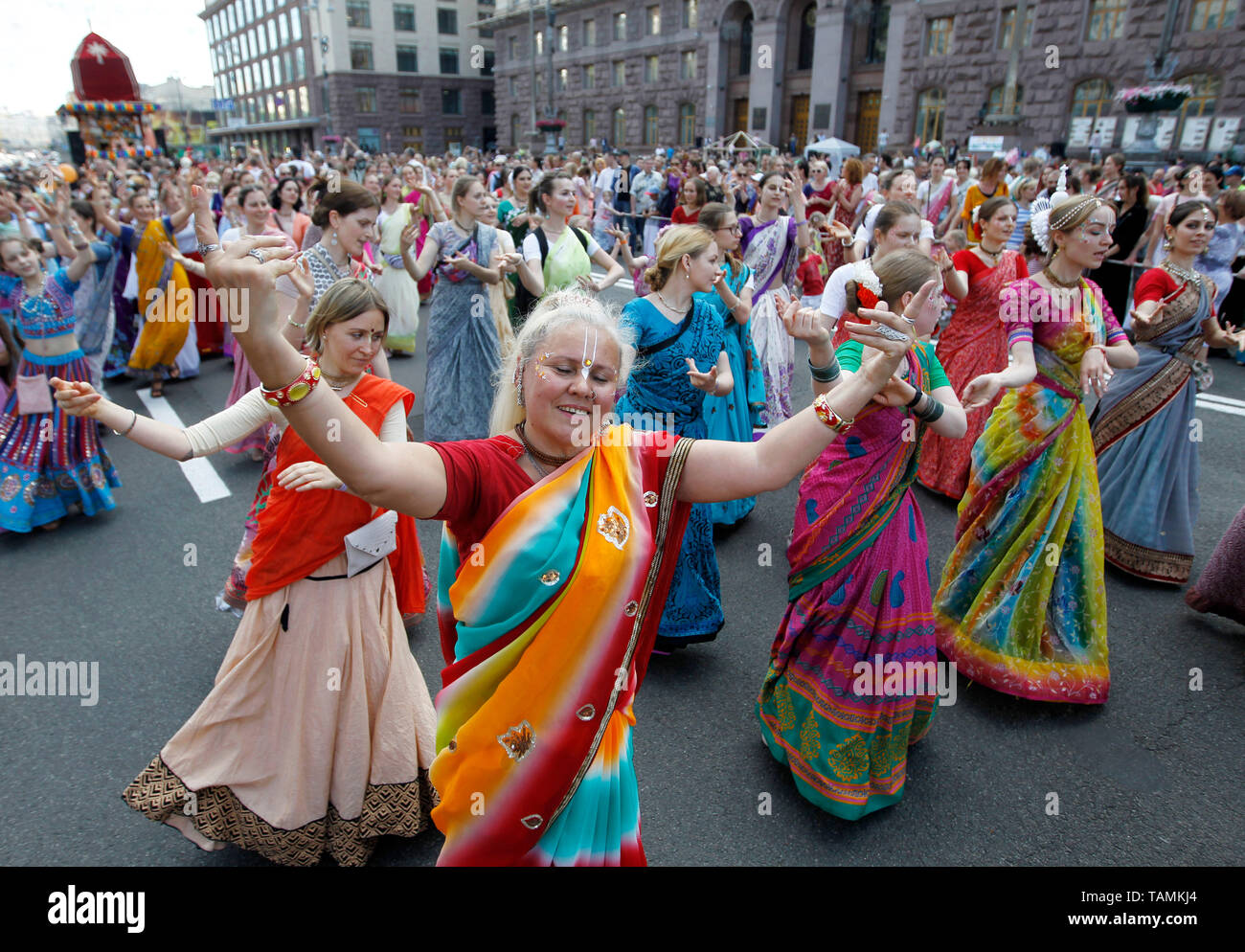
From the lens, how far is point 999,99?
2456 centimetres

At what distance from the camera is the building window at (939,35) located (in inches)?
1003

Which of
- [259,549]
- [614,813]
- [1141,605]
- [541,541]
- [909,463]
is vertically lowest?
[1141,605]

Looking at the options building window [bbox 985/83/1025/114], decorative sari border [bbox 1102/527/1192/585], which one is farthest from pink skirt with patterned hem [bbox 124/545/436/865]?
building window [bbox 985/83/1025/114]

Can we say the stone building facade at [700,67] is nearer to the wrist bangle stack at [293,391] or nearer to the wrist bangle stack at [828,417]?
the wrist bangle stack at [828,417]

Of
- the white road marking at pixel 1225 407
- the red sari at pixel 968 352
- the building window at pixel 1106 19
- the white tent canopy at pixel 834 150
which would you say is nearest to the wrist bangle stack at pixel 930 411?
the red sari at pixel 968 352

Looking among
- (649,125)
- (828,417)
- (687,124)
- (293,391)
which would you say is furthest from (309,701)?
(649,125)

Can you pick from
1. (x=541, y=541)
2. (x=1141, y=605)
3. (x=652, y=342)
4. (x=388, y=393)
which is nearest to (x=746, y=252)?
(x=652, y=342)

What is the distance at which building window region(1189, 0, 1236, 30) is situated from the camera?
19406mm

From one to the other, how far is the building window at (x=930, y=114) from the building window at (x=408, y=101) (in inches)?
1647

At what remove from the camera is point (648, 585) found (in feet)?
5.37

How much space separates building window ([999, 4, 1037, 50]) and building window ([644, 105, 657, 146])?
19.0m

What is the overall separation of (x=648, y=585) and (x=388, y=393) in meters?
1.31

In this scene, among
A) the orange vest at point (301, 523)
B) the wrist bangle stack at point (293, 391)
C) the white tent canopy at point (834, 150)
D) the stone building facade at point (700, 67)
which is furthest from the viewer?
the stone building facade at point (700, 67)

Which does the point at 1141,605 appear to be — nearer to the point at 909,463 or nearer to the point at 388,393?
the point at 909,463
